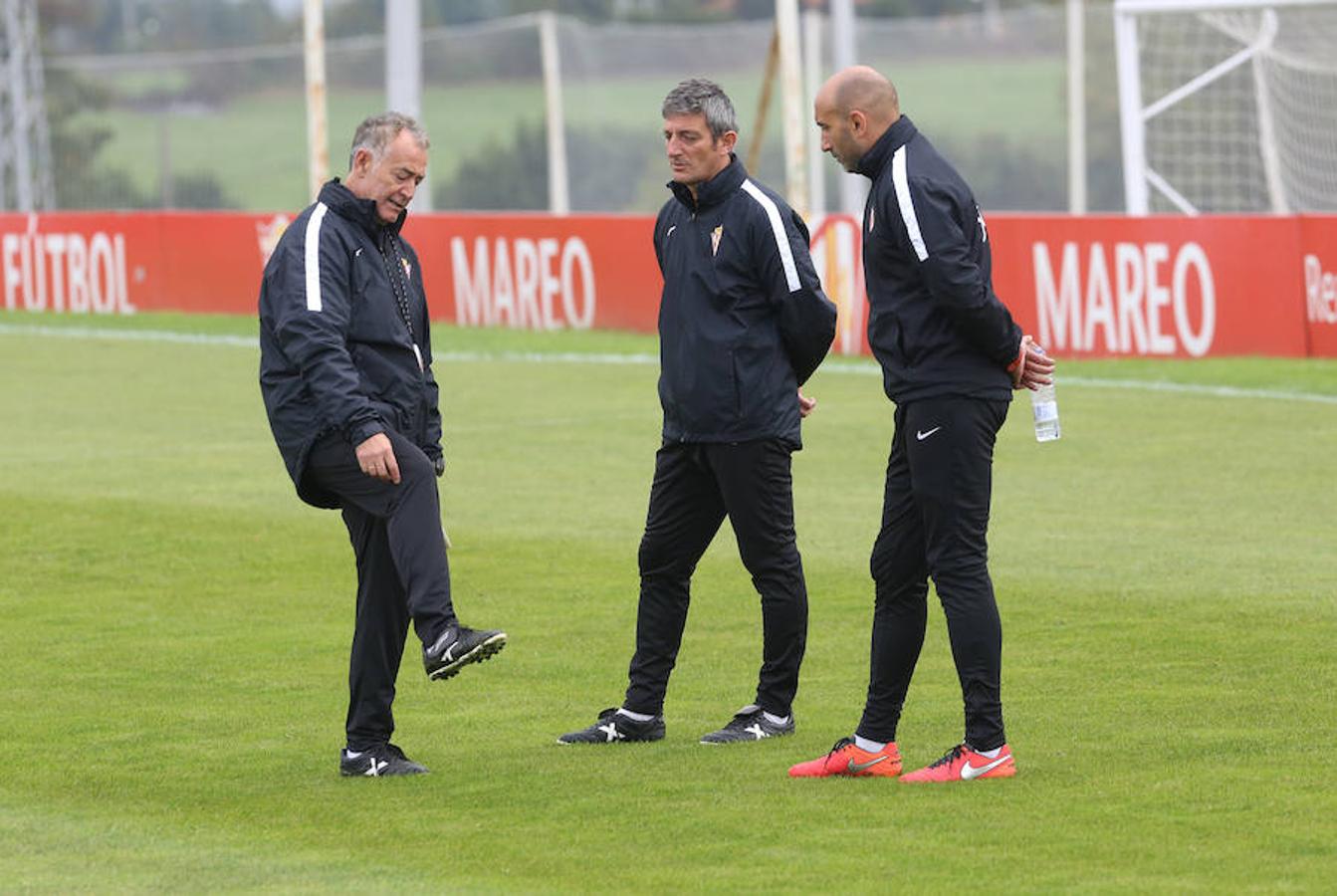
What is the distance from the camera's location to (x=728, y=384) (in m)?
8.56

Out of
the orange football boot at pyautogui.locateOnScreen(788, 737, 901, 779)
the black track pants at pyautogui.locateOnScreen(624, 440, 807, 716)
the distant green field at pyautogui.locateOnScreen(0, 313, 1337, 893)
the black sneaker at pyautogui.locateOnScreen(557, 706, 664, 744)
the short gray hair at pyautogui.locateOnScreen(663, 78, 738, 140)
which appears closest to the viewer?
the distant green field at pyautogui.locateOnScreen(0, 313, 1337, 893)

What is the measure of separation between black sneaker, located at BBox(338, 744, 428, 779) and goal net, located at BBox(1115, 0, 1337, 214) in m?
18.4

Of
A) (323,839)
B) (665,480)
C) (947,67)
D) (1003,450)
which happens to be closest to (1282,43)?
(1003,450)

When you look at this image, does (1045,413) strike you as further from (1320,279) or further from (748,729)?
(1320,279)

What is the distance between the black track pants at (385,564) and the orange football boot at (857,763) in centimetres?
119

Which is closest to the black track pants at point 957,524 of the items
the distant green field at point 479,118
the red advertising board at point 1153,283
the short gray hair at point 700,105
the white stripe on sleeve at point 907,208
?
the white stripe on sleeve at point 907,208

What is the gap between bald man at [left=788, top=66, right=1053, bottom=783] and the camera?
25.1 ft

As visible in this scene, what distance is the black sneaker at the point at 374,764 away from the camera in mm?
8289

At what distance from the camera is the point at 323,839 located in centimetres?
750

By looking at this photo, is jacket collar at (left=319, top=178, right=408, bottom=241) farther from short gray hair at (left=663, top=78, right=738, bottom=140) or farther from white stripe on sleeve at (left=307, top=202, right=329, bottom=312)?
short gray hair at (left=663, top=78, right=738, bottom=140)

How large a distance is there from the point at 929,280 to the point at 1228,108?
20699 millimetres

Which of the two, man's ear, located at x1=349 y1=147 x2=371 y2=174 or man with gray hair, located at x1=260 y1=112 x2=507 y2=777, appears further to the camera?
man's ear, located at x1=349 y1=147 x2=371 y2=174

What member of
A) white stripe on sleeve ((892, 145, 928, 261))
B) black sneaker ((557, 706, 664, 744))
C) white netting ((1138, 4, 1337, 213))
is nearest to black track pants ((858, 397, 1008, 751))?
white stripe on sleeve ((892, 145, 928, 261))

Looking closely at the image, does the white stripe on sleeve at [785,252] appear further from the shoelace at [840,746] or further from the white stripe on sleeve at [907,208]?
the shoelace at [840,746]
